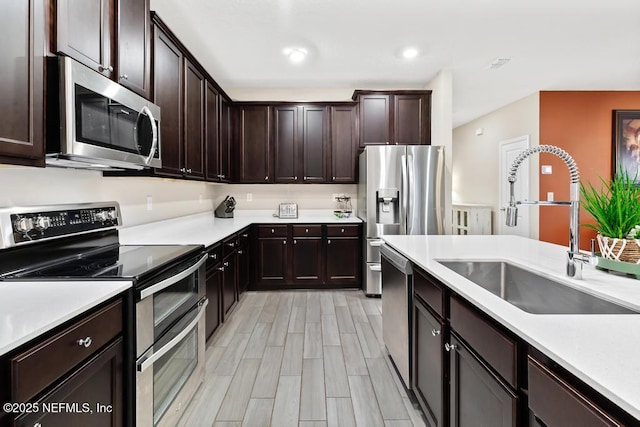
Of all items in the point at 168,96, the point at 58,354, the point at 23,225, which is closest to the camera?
the point at 58,354

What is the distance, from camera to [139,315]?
133 centimetres

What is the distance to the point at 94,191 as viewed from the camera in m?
2.07

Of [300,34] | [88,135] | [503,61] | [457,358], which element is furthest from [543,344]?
[503,61]

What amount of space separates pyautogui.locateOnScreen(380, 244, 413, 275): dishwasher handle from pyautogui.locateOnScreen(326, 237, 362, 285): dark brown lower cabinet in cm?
177

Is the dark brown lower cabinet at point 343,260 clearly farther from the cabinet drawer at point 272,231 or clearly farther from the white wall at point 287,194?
the white wall at point 287,194

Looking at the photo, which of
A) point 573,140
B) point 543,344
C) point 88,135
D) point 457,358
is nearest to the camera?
point 543,344

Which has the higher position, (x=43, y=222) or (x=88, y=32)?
(x=88, y=32)

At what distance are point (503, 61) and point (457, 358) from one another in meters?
3.78

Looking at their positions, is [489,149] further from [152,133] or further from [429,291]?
[152,133]

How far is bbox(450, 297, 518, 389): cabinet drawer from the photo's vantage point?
91 centimetres

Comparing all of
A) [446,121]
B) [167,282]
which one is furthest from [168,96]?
[446,121]

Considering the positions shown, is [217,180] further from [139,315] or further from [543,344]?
[543,344]

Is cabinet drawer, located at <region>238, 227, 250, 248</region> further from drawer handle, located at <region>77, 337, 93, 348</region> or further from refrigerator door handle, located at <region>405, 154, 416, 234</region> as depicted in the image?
drawer handle, located at <region>77, 337, 93, 348</region>

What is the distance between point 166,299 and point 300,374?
111cm
